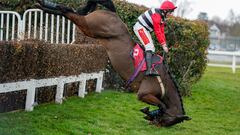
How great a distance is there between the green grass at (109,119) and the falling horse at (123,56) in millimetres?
413

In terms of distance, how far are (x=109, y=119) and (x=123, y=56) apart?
1614mm

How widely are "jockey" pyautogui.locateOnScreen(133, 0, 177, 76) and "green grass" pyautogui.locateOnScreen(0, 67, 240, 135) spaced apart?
4.08 feet

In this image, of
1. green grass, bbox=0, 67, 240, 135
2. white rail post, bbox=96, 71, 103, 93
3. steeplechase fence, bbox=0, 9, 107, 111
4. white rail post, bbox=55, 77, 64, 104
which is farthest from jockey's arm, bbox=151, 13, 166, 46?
white rail post, bbox=96, 71, 103, 93

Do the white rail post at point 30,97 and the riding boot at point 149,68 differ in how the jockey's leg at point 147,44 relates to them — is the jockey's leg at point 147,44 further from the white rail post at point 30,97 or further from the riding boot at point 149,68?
the white rail post at point 30,97

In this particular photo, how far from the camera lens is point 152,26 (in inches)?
326

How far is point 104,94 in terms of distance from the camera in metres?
12.0

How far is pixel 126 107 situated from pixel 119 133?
2657 millimetres

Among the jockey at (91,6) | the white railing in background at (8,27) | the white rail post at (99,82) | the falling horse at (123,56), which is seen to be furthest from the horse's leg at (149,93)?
the white rail post at (99,82)

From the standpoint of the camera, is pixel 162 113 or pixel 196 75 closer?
pixel 162 113

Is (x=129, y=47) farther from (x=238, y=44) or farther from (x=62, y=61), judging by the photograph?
(x=238, y=44)

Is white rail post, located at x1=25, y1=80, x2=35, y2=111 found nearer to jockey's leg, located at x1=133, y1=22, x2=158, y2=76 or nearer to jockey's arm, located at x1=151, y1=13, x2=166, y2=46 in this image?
jockey's leg, located at x1=133, y1=22, x2=158, y2=76

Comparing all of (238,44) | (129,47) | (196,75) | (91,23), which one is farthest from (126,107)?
(238,44)

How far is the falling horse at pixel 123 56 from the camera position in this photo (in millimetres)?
7176

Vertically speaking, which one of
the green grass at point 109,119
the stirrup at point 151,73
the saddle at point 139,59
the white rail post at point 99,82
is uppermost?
the saddle at point 139,59
